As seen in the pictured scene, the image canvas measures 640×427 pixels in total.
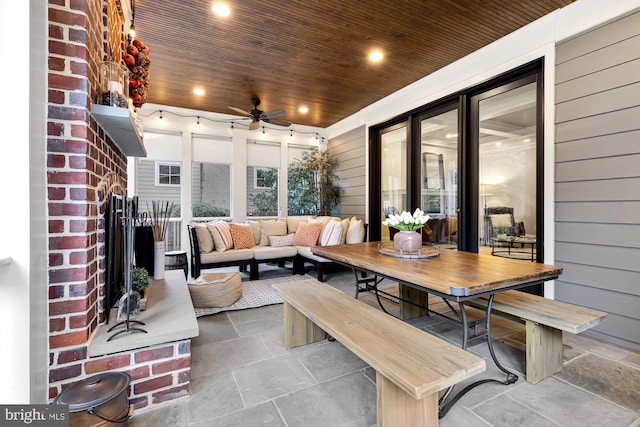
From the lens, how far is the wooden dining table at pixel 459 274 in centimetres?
153

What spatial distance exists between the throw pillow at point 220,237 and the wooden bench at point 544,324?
3654 millimetres

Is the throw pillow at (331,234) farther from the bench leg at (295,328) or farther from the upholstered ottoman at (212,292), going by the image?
the bench leg at (295,328)

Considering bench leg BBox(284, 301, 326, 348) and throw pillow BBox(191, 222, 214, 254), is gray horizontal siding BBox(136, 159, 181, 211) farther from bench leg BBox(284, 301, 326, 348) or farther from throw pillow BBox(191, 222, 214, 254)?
bench leg BBox(284, 301, 326, 348)

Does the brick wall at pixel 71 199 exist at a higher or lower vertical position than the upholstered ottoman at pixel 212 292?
higher

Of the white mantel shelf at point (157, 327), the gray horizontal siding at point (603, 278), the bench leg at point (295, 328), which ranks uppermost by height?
the gray horizontal siding at point (603, 278)

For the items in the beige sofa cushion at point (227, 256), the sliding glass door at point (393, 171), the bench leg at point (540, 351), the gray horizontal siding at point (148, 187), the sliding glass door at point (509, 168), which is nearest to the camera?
the bench leg at point (540, 351)

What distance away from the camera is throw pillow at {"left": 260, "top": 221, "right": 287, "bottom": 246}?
516 centimetres

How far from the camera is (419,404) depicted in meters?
1.27

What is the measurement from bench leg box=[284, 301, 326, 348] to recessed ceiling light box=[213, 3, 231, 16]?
105 inches

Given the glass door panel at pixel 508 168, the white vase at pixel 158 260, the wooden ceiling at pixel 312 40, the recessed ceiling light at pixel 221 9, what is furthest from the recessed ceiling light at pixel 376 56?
the white vase at pixel 158 260

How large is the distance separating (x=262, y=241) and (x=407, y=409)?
413 cm

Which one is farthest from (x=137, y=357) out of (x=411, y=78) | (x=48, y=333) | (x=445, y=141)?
(x=411, y=78)

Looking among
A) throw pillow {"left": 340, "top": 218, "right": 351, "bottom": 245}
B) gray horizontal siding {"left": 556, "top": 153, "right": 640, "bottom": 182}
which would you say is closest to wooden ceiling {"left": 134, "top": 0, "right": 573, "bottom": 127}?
gray horizontal siding {"left": 556, "top": 153, "right": 640, "bottom": 182}

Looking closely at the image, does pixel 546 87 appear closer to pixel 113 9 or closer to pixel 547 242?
pixel 547 242
